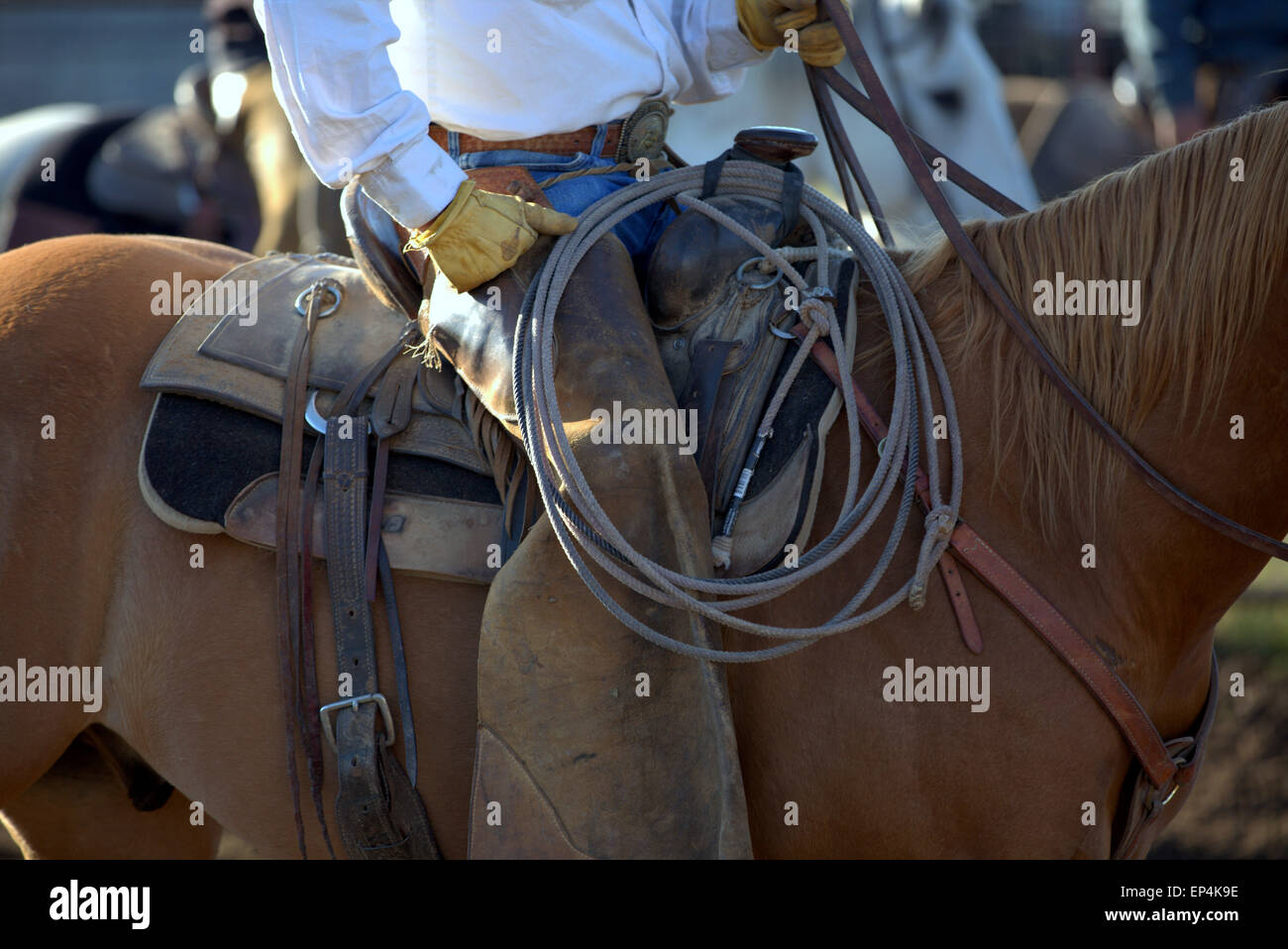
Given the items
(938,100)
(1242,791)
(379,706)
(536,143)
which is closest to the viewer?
(379,706)

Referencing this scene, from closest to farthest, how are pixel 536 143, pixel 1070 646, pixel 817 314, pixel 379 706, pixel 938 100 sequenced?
pixel 1070 646
pixel 817 314
pixel 379 706
pixel 536 143
pixel 938 100

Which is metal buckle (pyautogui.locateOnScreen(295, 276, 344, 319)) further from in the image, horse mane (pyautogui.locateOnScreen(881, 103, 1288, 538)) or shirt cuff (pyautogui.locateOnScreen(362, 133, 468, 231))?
horse mane (pyautogui.locateOnScreen(881, 103, 1288, 538))

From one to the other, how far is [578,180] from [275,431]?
2.55 feet

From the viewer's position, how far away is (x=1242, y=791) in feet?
16.4

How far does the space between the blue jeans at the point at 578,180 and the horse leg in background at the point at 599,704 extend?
0.46m

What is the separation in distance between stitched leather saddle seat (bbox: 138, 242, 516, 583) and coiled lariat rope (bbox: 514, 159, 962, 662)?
8.8 inches

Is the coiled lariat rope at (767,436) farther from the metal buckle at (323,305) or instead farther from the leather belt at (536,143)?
the metal buckle at (323,305)

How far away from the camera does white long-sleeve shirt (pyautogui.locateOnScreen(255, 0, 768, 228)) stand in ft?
6.88

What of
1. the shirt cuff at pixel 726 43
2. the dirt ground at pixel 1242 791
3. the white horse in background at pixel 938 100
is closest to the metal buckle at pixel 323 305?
the shirt cuff at pixel 726 43

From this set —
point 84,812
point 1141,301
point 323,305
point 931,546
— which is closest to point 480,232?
point 323,305

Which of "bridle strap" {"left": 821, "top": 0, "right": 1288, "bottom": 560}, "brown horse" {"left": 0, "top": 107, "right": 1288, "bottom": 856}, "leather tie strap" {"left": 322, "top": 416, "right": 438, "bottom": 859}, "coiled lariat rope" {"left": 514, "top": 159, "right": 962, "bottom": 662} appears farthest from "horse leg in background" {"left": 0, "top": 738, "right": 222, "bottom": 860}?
"bridle strap" {"left": 821, "top": 0, "right": 1288, "bottom": 560}

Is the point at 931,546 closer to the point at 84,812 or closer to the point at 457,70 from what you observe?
the point at 457,70

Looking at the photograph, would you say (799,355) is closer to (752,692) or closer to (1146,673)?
(752,692)

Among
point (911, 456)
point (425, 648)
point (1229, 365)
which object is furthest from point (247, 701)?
point (1229, 365)
